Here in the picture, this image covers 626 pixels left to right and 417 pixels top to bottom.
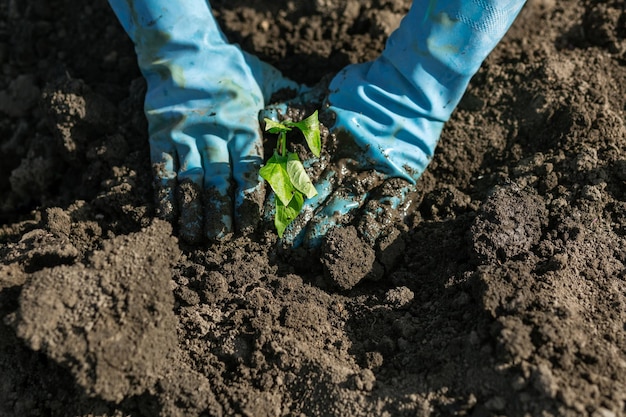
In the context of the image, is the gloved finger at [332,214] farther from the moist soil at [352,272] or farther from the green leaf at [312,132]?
the green leaf at [312,132]

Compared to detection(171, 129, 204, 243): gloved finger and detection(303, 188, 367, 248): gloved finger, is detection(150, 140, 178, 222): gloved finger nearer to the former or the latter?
detection(171, 129, 204, 243): gloved finger

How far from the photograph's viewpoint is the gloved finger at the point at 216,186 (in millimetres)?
2121

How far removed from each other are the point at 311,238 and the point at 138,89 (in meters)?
1.17

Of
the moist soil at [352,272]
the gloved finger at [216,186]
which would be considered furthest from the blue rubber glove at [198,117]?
the moist soil at [352,272]

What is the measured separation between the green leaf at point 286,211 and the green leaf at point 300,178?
33 mm

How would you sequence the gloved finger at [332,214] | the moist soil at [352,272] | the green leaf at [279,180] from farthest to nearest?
the gloved finger at [332,214] < the green leaf at [279,180] < the moist soil at [352,272]

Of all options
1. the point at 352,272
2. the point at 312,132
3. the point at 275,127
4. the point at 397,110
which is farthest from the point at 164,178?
the point at 397,110

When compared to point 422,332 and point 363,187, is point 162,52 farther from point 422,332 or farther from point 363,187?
point 422,332

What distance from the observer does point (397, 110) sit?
2.30 metres

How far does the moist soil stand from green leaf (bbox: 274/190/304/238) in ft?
0.46

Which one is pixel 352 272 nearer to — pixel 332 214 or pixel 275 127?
pixel 332 214

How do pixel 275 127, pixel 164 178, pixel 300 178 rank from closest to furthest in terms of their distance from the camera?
pixel 300 178 → pixel 275 127 → pixel 164 178

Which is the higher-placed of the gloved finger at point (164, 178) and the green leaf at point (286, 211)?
the green leaf at point (286, 211)

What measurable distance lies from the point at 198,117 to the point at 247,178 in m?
0.34
